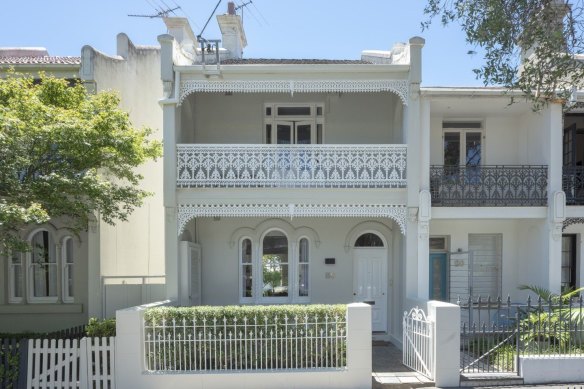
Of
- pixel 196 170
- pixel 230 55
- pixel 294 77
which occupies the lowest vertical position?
pixel 196 170

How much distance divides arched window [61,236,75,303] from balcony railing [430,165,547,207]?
30.8 feet

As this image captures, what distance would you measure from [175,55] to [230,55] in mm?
4139

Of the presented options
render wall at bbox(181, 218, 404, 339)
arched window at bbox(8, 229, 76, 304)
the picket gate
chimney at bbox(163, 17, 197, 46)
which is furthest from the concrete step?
chimney at bbox(163, 17, 197, 46)

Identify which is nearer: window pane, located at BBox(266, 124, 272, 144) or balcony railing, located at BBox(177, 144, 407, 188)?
balcony railing, located at BBox(177, 144, 407, 188)

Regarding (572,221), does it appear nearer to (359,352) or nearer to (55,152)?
(359,352)

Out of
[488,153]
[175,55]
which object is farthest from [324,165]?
[488,153]

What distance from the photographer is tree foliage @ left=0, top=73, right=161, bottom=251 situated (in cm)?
738

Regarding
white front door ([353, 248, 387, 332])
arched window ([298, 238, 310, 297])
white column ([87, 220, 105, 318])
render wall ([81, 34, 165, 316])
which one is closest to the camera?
white column ([87, 220, 105, 318])

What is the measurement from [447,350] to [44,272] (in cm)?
1000

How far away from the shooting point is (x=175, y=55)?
10.0 metres

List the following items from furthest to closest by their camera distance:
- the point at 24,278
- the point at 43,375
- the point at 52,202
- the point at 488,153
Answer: the point at 488,153, the point at 24,278, the point at 52,202, the point at 43,375

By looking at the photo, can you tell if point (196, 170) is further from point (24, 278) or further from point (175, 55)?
point (24, 278)

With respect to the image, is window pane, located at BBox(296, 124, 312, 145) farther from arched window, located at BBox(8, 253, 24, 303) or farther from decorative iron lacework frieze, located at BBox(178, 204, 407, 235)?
arched window, located at BBox(8, 253, 24, 303)

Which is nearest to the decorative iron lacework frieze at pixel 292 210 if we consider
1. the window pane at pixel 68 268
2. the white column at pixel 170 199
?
the white column at pixel 170 199
